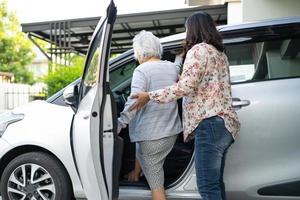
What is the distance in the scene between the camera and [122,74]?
402cm

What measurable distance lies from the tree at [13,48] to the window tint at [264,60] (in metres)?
Answer: 32.1

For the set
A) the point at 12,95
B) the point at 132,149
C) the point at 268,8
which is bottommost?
the point at 12,95

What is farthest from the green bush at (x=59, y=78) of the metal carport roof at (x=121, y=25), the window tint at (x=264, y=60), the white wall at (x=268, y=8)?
the window tint at (x=264, y=60)

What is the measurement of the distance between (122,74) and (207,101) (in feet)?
3.75

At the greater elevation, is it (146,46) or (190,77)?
(146,46)

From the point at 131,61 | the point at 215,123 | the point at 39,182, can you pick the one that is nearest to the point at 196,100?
the point at 215,123

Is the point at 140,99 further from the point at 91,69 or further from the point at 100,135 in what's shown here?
the point at 91,69

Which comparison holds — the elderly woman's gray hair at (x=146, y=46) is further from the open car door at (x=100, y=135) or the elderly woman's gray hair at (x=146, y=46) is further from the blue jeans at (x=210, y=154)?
the blue jeans at (x=210, y=154)

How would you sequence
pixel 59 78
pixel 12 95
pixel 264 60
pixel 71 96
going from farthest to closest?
1. pixel 12 95
2. pixel 59 78
3. pixel 264 60
4. pixel 71 96

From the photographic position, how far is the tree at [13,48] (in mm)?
34031

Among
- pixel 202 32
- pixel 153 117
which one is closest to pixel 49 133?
pixel 153 117

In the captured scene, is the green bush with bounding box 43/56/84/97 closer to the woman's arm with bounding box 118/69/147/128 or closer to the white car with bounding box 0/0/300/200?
the white car with bounding box 0/0/300/200

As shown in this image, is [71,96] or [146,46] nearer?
[146,46]

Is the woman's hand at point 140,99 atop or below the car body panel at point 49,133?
atop
